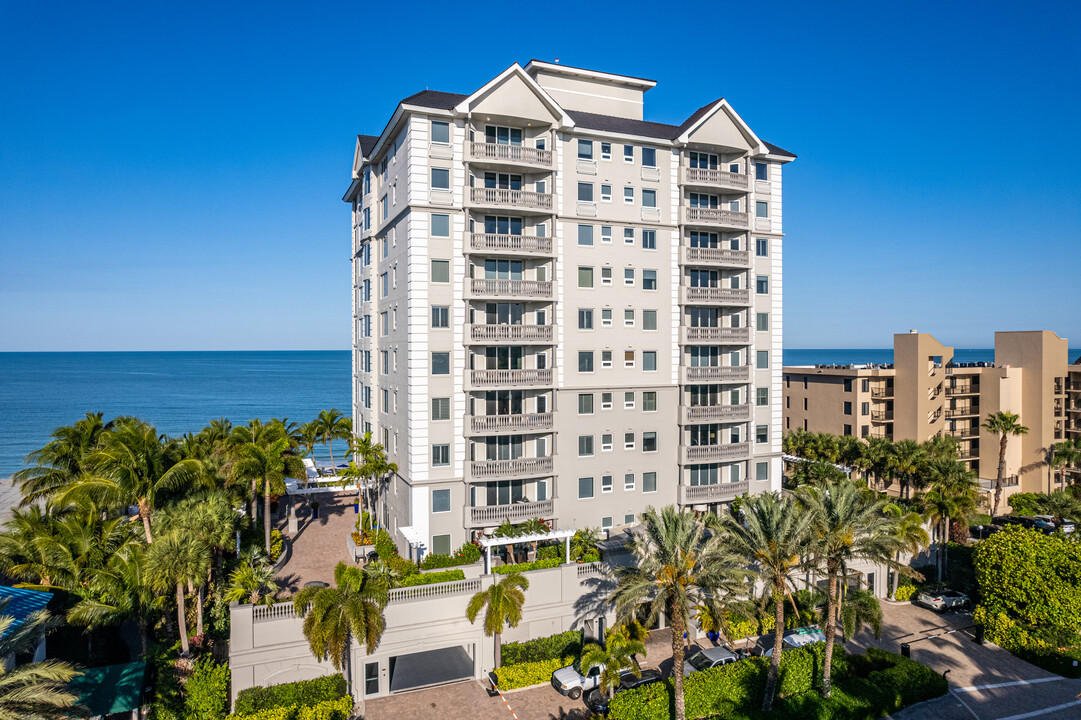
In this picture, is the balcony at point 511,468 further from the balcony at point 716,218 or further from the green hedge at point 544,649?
the balcony at point 716,218

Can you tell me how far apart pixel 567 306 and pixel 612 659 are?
18.3m

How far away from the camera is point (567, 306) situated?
3619 cm

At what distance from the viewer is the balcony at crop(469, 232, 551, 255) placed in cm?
3416

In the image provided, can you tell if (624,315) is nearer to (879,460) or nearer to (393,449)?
(393,449)

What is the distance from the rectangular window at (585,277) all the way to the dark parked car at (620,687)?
19938 millimetres

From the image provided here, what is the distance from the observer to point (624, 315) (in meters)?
37.6

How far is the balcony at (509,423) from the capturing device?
3416 centimetres

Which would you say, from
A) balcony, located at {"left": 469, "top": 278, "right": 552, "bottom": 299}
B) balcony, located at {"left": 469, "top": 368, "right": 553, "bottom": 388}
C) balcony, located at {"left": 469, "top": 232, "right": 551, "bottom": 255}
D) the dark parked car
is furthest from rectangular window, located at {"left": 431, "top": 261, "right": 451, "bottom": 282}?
the dark parked car

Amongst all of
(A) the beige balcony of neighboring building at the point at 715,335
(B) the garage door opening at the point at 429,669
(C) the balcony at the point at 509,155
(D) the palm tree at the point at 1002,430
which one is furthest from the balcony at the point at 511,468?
(D) the palm tree at the point at 1002,430

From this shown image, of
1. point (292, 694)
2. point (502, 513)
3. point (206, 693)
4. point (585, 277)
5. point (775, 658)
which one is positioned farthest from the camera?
point (585, 277)

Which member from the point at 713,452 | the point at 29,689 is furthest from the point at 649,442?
the point at 29,689

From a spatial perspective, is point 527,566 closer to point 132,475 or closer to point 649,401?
point 649,401

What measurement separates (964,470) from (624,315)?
2390 cm

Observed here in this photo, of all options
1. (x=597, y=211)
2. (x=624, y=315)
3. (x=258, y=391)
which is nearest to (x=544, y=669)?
(x=624, y=315)
